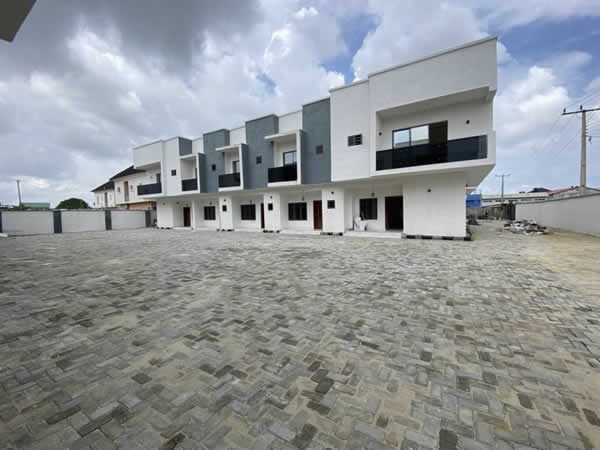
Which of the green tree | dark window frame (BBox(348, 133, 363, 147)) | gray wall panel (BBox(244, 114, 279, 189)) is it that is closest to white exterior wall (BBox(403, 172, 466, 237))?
dark window frame (BBox(348, 133, 363, 147))

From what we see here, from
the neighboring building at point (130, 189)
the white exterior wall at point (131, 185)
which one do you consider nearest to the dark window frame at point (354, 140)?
the white exterior wall at point (131, 185)

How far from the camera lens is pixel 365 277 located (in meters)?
5.46

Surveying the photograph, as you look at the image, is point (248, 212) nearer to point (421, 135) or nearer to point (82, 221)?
point (421, 135)

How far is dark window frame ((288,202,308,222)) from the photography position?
57.8 feet

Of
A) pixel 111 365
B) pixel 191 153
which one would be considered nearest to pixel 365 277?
pixel 111 365

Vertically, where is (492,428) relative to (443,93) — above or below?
below

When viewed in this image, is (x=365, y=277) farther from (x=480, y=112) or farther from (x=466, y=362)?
(x=480, y=112)

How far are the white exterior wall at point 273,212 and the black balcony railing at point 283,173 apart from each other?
1.34m

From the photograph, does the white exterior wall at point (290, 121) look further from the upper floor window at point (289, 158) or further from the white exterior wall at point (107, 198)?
the white exterior wall at point (107, 198)

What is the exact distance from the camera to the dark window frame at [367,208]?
49.6 ft

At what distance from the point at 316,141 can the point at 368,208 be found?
17.2 feet

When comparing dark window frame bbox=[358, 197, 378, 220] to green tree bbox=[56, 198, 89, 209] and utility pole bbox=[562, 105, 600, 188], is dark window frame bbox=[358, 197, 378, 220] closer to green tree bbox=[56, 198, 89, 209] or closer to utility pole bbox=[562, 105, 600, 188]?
utility pole bbox=[562, 105, 600, 188]

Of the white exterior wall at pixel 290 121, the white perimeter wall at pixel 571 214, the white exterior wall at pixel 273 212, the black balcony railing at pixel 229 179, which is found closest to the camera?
the white perimeter wall at pixel 571 214

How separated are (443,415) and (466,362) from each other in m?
0.89
